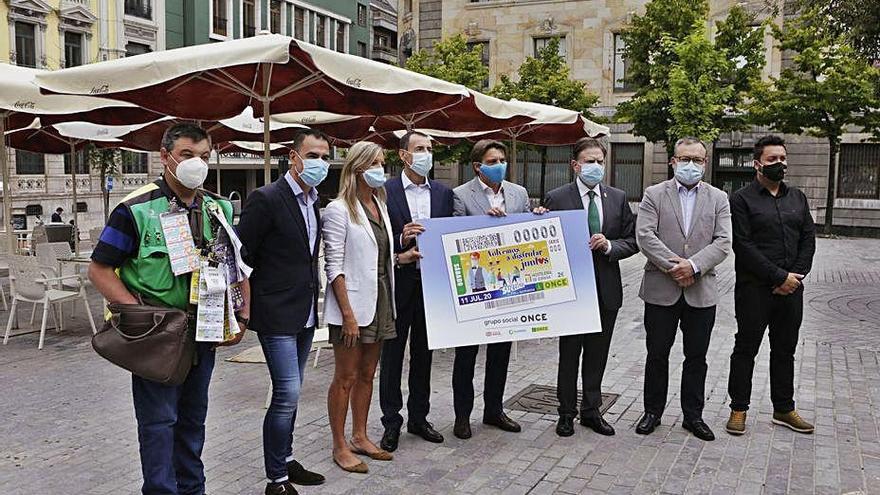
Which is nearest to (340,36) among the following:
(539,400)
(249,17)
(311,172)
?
(249,17)

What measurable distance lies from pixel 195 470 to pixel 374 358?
1.32 m

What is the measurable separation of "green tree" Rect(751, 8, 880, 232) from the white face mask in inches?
997

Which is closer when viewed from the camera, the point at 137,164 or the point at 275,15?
the point at 137,164

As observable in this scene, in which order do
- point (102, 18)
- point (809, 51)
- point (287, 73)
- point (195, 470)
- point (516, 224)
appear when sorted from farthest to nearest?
1. point (102, 18)
2. point (809, 51)
3. point (287, 73)
4. point (516, 224)
5. point (195, 470)

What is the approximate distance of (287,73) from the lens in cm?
700

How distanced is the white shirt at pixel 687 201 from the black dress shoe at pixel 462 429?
2.07m

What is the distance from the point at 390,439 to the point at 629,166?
108 feet

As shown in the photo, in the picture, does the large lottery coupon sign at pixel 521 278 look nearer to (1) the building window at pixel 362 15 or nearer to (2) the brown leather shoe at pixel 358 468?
(2) the brown leather shoe at pixel 358 468

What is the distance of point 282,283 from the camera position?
14.3 ft

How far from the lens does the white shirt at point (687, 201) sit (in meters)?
5.64

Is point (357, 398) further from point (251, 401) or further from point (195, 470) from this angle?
point (251, 401)

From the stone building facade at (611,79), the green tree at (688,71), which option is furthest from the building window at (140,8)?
the green tree at (688,71)

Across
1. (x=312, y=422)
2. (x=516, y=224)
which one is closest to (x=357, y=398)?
(x=312, y=422)

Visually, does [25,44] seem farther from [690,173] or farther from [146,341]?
[146,341]
